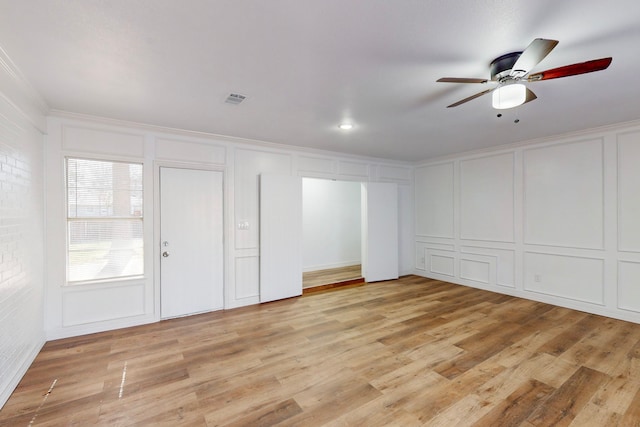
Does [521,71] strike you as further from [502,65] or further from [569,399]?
[569,399]

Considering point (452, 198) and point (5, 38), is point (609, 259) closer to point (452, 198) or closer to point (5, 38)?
point (452, 198)

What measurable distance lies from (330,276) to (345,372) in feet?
12.3

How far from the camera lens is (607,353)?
2877 millimetres

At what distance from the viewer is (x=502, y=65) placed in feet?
6.81

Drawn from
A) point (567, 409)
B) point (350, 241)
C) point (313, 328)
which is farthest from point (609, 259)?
point (350, 241)

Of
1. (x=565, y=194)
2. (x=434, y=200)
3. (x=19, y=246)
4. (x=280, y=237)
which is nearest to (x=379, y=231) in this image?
(x=434, y=200)

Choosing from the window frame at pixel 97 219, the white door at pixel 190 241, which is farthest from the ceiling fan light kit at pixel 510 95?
the window frame at pixel 97 219

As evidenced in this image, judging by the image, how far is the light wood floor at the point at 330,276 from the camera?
5.73 meters

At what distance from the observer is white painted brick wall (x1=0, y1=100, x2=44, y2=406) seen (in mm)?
2209

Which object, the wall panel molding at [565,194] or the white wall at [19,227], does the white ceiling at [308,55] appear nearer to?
the white wall at [19,227]

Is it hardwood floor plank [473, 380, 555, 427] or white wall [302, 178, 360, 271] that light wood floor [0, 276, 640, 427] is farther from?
white wall [302, 178, 360, 271]

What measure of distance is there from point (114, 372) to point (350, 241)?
5.77 metres

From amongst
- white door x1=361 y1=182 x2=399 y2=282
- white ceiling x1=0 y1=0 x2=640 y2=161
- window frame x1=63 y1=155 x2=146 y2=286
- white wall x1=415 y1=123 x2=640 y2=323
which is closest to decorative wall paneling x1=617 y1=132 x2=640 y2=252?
white wall x1=415 y1=123 x2=640 y2=323

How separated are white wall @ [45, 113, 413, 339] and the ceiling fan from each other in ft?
10.5
